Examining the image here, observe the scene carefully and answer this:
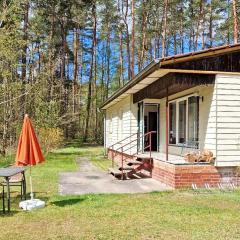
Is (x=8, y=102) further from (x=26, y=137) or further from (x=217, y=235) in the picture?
(x=217, y=235)

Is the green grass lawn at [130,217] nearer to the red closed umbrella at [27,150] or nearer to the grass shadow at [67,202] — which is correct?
the grass shadow at [67,202]

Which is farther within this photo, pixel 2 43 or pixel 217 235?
pixel 2 43

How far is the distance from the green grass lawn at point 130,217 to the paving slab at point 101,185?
28.3 inches

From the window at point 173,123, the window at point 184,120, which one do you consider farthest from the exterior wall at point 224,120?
the window at point 173,123

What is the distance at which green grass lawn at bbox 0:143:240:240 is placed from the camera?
570cm

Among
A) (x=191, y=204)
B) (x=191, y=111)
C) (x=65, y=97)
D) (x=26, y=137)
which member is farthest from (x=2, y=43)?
(x=65, y=97)

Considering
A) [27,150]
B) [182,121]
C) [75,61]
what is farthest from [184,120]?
[75,61]

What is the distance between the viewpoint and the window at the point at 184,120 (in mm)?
11816

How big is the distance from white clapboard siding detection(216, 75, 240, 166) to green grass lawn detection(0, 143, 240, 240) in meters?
1.16

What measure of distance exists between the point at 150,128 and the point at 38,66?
12.5 meters

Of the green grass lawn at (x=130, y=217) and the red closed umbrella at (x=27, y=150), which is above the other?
the red closed umbrella at (x=27, y=150)

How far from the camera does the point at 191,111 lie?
40.1 feet

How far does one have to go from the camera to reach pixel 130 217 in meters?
6.71

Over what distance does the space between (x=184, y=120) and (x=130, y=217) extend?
266 inches
